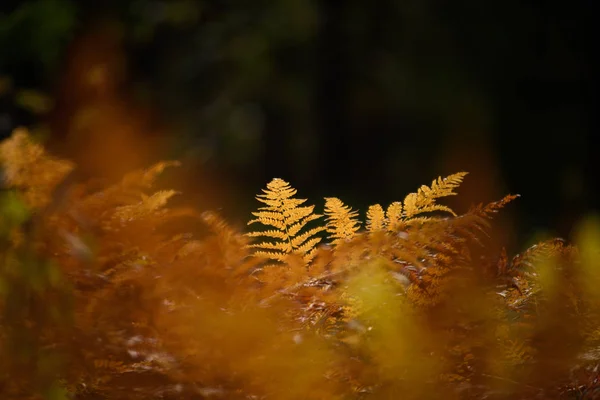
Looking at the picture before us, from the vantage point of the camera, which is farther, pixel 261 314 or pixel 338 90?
pixel 338 90

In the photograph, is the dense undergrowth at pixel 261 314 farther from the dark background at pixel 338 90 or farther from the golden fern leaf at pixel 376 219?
the dark background at pixel 338 90

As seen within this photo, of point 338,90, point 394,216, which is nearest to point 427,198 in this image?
point 394,216

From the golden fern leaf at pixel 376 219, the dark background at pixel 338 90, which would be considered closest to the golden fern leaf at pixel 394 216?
the golden fern leaf at pixel 376 219

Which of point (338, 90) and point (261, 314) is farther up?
point (338, 90)

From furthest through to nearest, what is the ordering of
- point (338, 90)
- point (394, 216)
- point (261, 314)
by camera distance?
point (338, 90), point (394, 216), point (261, 314)

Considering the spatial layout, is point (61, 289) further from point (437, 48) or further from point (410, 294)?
point (437, 48)

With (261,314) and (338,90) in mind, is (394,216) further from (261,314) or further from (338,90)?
(338,90)

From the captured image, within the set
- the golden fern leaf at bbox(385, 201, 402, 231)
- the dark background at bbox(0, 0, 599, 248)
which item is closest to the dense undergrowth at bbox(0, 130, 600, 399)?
the golden fern leaf at bbox(385, 201, 402, 231)

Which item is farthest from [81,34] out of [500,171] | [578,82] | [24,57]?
[578,82]
